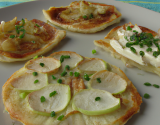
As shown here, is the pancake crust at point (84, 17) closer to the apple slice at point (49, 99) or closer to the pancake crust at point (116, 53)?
the pancake crust at point (116, 53)

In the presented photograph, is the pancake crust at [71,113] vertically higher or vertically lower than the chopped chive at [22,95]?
lower

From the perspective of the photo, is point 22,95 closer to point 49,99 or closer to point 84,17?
point 49,99

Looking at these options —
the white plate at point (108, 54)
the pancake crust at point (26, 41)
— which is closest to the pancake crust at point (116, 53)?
the white plate at point (108, 54)

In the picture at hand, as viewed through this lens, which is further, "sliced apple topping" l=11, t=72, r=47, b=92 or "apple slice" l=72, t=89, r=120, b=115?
"sliced apple topping" l=11, t=72, r=47, b=92

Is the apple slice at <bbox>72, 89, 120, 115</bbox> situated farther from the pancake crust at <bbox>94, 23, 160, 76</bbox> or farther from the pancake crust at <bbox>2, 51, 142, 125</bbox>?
the pancake crust at <bbox>94, 23, 160, 76</bbox>

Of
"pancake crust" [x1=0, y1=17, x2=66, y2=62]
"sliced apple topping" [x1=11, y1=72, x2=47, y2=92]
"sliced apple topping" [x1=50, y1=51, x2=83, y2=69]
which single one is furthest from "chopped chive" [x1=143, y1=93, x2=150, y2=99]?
"pancake crust" [x1=0, y1=17, x2=66, y2=62]

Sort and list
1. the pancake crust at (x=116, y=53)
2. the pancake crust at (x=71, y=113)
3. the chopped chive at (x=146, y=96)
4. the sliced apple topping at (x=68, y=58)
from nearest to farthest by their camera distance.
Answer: the pancake crust at (x=71, y=113) → the chopped chive at (x=146, y=96) → the sliced apple topping at (x=68, y=58) → the pancake crust at (x=116, y=53)

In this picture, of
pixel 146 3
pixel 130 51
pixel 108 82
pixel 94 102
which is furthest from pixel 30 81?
pixel 146 3
